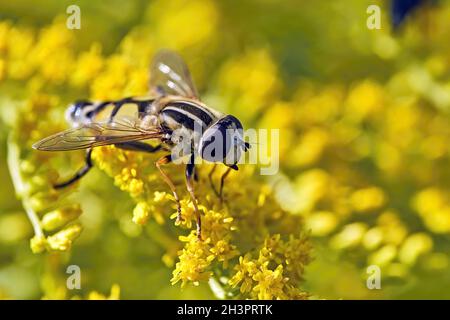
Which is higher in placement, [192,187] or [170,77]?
[170,77]

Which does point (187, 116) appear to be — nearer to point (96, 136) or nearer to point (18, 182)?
point (96, 136)

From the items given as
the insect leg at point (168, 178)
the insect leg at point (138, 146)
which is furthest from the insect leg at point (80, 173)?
the insect leg at point (168, 178)

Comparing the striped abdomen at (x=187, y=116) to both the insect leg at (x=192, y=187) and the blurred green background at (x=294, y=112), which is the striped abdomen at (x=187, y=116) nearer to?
the insect leg at (x=192, y=187)

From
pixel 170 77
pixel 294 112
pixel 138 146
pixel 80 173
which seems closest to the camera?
pixel 138 146

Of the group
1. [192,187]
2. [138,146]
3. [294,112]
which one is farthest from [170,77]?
[294,112]

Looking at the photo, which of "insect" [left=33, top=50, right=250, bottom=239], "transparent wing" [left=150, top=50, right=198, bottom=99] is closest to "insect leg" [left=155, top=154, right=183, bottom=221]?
"insect" [left=33, top=50, right=250, bottom=239]

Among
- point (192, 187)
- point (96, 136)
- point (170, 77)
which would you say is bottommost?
point (192, 187)

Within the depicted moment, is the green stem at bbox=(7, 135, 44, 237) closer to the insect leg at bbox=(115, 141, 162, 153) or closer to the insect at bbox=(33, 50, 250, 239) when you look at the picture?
the insect at bbox=(33, 50, 250, 239)
